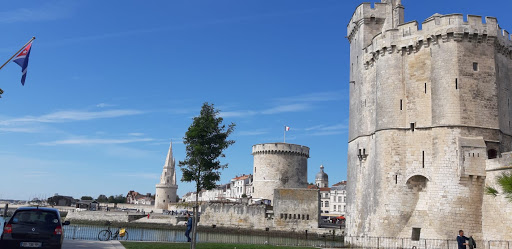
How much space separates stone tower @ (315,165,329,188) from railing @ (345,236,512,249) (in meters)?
78.2

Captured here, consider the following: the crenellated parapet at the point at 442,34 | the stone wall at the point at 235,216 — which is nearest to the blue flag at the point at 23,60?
the crenellated parapet at the point at 442,34

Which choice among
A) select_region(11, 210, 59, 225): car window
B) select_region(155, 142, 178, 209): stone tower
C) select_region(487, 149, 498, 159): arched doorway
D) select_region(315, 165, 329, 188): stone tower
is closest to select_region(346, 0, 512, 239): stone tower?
select_region(487, 149, 498, 159): arched doorway

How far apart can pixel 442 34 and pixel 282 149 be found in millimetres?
35559

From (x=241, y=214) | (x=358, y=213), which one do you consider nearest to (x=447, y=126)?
(x=358, y=213)

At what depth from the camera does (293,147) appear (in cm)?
6084

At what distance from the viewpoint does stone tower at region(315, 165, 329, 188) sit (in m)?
108

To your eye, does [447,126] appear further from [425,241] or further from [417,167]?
[425,241]

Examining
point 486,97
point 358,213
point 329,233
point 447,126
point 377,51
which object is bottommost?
point 329,233

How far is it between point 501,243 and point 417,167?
6.17 meters

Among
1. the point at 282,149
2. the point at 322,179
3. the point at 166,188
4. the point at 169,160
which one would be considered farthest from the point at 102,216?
the point at 322,179

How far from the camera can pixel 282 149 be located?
60.3 meters

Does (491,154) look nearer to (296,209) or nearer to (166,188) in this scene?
(296,209)

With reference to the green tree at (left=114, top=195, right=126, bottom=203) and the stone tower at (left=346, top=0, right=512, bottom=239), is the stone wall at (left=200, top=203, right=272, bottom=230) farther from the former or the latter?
the green tree at (left=114, top=195, right=126, bottom=203)

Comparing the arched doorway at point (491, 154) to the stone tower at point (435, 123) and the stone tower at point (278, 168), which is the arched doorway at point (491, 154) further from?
the stone tower at point (278, 168)
